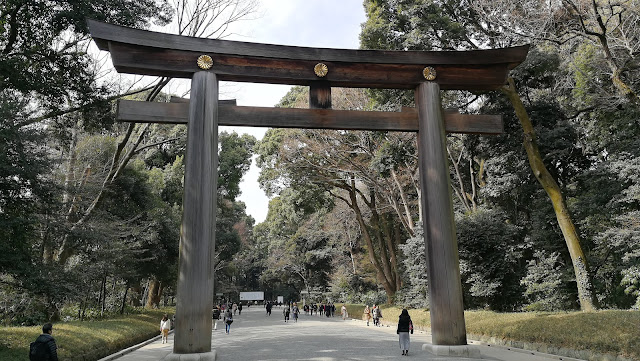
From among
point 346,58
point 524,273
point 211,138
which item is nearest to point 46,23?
point 211,138

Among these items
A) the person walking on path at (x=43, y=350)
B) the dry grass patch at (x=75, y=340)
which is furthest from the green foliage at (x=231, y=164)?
the person walking on path at (x=43, y=350)

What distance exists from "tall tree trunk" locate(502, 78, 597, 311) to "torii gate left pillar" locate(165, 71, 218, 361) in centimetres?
1220

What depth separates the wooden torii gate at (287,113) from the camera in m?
7.74

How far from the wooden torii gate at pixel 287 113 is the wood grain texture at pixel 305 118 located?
0.02 m

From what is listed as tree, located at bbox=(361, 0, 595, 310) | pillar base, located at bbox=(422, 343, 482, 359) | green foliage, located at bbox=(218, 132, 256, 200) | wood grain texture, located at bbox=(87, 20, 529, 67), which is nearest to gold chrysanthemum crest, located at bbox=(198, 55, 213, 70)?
wood grain texture, located at bbox=(87, 20, 529, 67)

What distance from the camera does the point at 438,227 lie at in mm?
8531

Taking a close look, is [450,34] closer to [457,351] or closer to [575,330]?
[575,330]

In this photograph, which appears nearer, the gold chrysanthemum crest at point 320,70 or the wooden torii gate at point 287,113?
the wooden torii gate at point 287,113

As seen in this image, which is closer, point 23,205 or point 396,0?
point 23,205

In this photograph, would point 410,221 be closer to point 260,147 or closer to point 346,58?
point 260,147

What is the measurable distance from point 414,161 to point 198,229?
53.8 ft

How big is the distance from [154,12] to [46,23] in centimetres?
356

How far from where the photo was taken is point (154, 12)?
13.9 m

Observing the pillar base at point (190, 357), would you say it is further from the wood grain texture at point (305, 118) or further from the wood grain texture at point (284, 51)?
the wood grain texture at point (284, 51)
